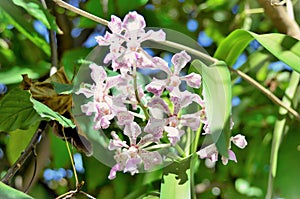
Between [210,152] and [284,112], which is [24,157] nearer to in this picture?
[210,152]

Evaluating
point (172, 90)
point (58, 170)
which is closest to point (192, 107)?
point (172, 90)

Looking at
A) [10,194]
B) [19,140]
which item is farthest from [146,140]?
[19,140]

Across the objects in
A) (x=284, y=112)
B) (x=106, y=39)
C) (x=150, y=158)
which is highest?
(x=106, y=39)

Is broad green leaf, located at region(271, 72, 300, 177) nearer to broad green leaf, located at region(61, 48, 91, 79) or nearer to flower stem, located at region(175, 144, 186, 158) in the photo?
flower stem, located at region(175, 144, 186, 158)

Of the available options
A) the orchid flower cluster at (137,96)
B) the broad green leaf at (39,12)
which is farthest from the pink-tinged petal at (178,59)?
the broad green leaf at (39,12)

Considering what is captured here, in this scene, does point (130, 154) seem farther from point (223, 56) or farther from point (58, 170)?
point (58, 170)

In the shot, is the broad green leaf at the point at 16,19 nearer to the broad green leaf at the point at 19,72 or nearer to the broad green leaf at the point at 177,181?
the broad green leaf at the point at 19,72

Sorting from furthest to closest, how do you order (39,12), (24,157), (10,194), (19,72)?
(19,72), (39,12), (24,157), (10,194)
